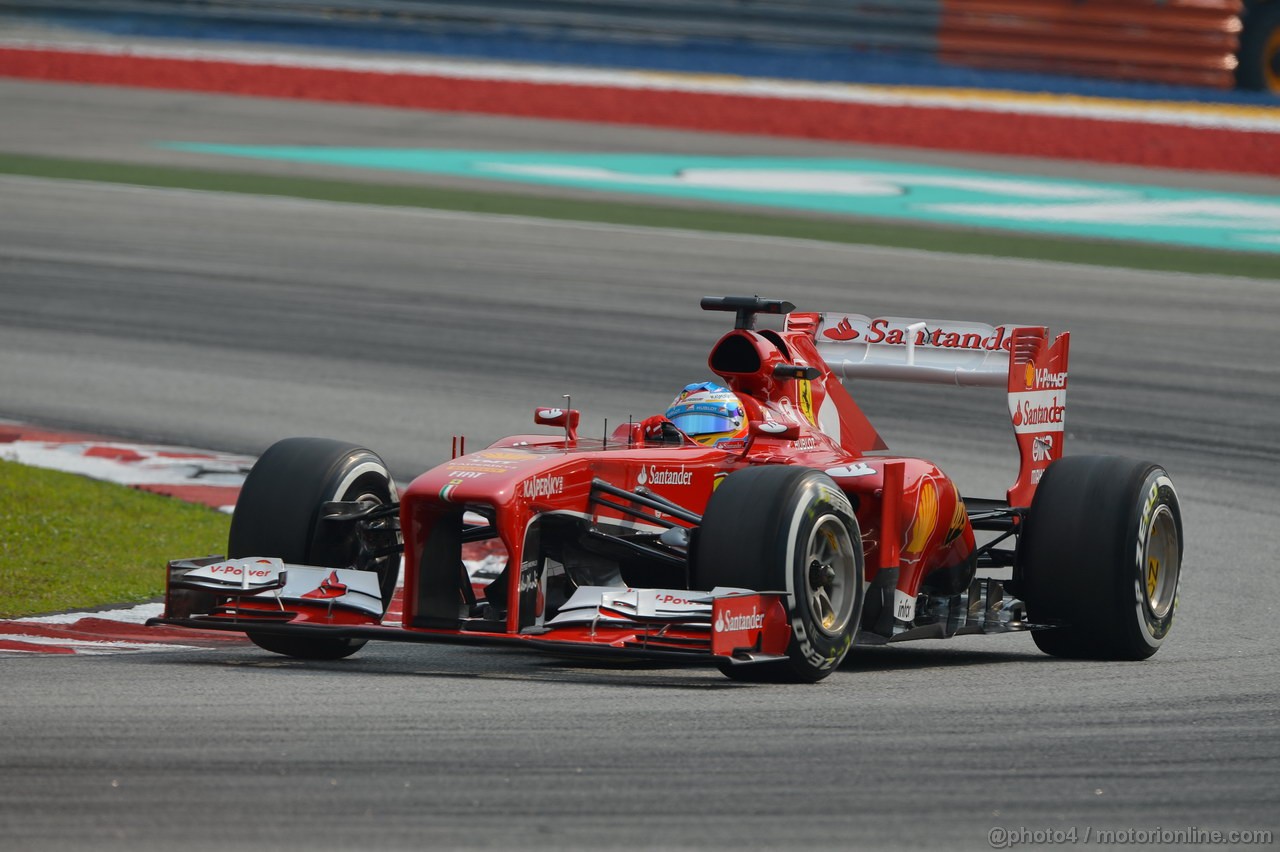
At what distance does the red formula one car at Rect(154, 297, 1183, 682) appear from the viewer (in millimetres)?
7895

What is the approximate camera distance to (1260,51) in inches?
1147

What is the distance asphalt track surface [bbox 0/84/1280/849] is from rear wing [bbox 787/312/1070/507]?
1.04m

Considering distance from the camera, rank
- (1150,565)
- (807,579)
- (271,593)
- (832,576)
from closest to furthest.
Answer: (807,579) → (832,576) → (271,593) → (1150,565)

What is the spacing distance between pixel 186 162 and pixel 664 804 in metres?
21.0

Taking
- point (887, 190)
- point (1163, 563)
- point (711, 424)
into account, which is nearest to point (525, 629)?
point (711, 424)

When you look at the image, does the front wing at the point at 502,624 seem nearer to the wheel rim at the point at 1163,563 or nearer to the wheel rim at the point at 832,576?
the wheel rim at the point at 832,576

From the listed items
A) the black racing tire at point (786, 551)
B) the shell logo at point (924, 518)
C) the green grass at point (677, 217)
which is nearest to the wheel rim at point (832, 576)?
the black racing tire at point (786, 551)

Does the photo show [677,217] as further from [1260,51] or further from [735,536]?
[735,536]

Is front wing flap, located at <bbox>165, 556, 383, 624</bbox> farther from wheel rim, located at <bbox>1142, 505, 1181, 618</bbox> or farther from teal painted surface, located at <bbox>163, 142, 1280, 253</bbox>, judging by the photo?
teal painted surface, located at <bbox>163, 142, 1280, 253</bbox>

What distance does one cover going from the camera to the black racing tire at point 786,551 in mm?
7852

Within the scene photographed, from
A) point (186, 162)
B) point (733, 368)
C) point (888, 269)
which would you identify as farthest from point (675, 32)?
point (733, 368)

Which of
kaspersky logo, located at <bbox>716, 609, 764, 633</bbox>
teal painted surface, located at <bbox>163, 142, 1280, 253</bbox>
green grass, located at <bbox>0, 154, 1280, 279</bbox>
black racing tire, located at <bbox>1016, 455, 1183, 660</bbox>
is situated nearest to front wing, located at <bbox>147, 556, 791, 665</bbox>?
kaspersky logo, located at <bbox>716, 609, 764, 633</bbox>

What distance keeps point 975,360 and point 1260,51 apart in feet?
68.0

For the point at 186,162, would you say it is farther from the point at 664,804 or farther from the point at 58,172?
the point at 664,804
